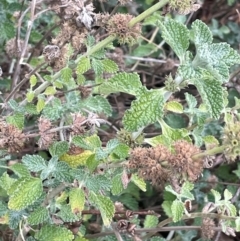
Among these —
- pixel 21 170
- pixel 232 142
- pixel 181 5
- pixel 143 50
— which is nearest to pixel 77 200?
pixel 21 170

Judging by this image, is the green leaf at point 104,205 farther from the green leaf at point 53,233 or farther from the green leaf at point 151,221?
the green leaf at point 151,221

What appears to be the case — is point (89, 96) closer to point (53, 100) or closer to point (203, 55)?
point (53, 100)

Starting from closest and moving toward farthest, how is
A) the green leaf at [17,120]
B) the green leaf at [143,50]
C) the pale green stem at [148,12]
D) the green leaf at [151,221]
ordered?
1. the pale green stem at [148,12]
2. the green leaf at [17,120]
3. the green leaf at [151,221]
4. the green leaf at [143,50]

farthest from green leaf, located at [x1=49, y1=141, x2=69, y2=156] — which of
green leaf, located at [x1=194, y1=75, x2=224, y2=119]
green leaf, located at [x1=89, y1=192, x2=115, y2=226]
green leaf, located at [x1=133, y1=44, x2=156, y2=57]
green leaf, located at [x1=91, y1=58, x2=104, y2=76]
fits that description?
green leaf, located at [x1=133, y1=44, x2=156, y2=57]

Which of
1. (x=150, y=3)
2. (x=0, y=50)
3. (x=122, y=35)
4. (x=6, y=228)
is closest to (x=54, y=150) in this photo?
(x=122, y=35)

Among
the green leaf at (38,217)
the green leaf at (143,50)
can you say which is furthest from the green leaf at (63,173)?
the green leaf at (143,50)

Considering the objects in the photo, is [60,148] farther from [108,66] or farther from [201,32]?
[201,32]
